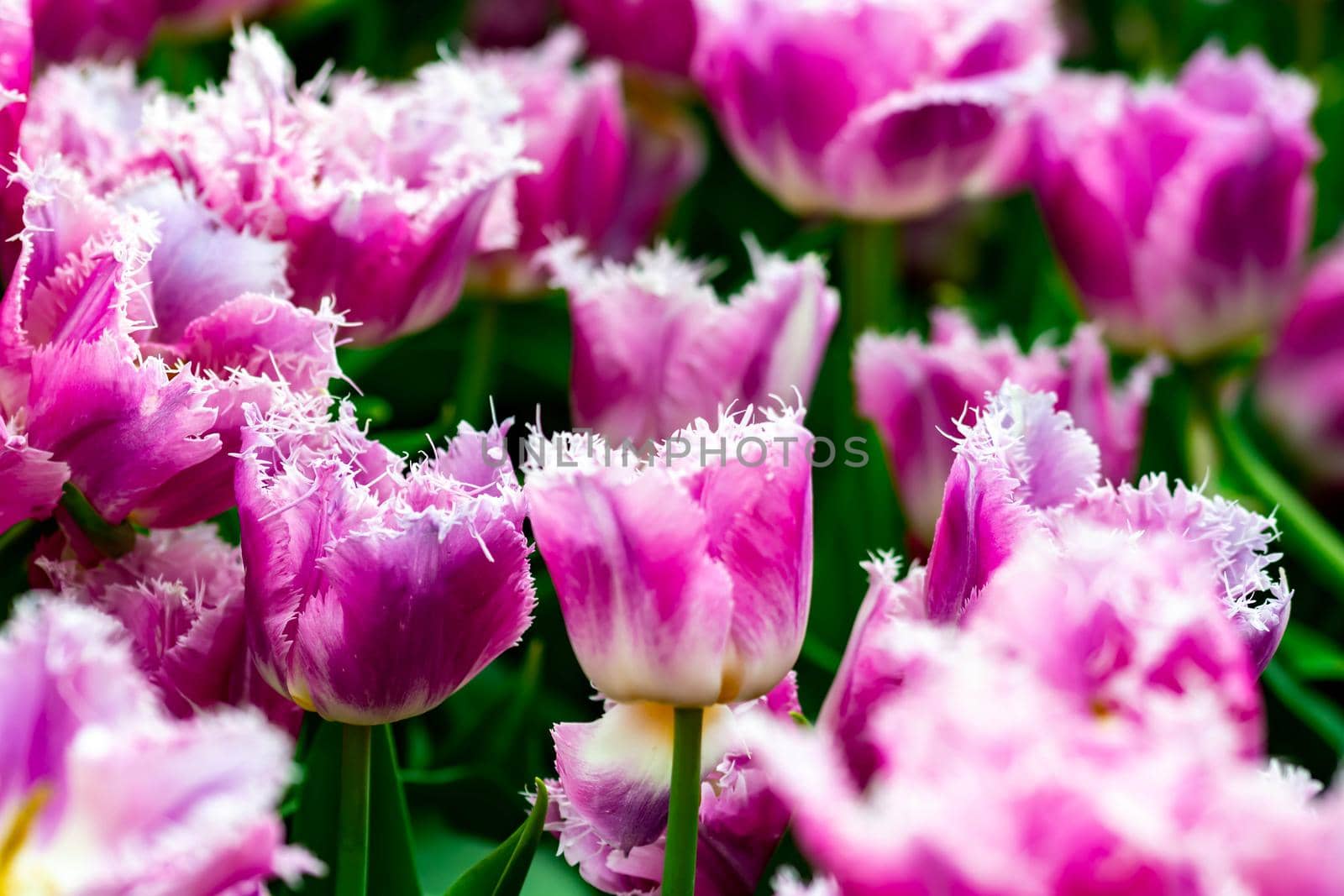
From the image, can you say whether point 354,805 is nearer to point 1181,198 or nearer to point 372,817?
point 372,817

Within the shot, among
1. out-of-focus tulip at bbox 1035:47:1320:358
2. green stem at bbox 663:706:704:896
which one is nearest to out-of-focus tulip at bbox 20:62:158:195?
green stem at bbox 663:706:704:896

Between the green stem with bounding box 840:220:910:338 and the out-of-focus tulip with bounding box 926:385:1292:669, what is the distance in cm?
29

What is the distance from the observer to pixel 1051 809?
0.22 metres

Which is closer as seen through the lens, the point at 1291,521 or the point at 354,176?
the point at 354,176

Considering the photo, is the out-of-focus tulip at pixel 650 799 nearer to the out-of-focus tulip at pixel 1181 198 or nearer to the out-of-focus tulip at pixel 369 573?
the out-of-focus tulip at pixel 369 573

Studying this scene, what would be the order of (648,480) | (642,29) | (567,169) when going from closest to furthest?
(648,480)
(567,169)
(642,29)

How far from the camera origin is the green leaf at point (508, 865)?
368 mm

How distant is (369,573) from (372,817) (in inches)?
4.5

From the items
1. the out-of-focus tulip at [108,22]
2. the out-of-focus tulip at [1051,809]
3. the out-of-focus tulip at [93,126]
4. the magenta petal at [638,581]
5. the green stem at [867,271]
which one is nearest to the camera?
the out-of-focus tulip at [1051,809]

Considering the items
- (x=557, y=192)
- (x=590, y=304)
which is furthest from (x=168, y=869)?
(x=557, y=192)

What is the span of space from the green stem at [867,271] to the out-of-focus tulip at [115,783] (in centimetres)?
47

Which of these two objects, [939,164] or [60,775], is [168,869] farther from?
[939,164]

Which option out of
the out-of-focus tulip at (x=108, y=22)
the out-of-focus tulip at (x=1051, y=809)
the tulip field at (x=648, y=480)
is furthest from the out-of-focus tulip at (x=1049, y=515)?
the out-of-focus tulip at (x=108, y=22)

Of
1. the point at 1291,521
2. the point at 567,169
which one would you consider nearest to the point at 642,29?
the point at 567,169
